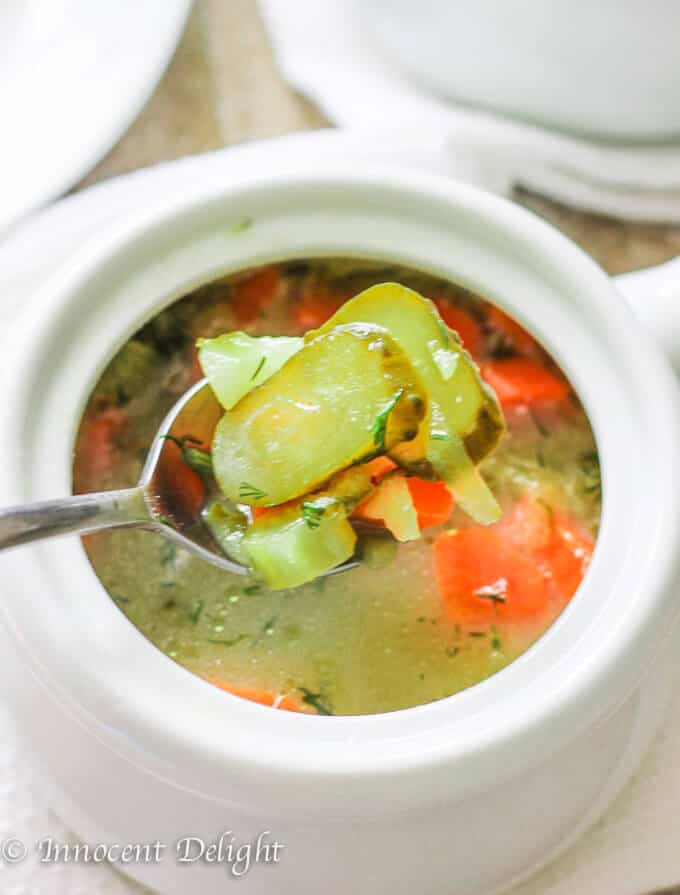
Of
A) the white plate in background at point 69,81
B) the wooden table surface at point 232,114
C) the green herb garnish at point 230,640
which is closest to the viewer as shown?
the green herb garnish at point 230,640

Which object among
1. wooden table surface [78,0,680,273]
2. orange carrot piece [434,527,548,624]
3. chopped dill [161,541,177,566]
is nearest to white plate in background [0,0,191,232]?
wooden table surface [78,0,680,273]

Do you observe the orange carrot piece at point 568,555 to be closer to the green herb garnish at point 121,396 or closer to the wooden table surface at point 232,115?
the green herb garnish at point 121,396

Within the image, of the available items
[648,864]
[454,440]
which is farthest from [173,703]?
[648,864]

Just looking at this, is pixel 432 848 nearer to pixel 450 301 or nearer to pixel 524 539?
pixel 524 539

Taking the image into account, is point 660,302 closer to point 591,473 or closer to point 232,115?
point 591,473

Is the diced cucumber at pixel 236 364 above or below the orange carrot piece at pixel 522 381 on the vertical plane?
below

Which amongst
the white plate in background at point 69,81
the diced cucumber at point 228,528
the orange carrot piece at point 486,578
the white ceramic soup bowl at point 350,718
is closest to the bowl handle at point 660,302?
the white ceramic soup bowl at point 350,718
